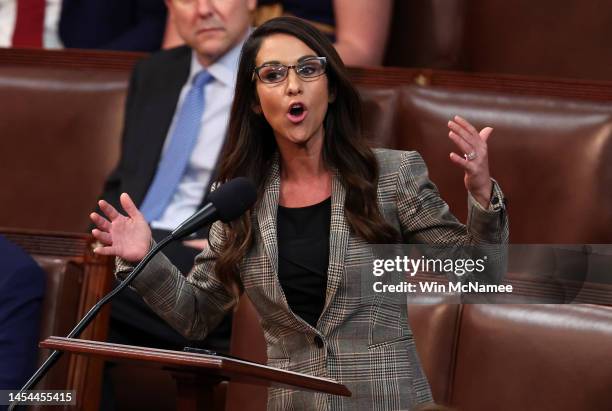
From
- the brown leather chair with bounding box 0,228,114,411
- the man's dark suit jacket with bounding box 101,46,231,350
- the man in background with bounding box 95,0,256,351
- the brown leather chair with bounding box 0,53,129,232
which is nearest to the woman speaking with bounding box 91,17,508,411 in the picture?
the brown leather chair with bounding box 0,228,114,411

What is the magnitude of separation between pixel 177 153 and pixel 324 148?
0.66 meters

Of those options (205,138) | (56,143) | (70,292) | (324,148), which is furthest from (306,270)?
(56,143)

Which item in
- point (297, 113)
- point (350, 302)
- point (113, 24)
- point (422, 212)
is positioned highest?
point (113, 24)

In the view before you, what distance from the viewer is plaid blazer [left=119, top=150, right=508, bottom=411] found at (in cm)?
112

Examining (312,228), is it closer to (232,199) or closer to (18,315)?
(232,199)

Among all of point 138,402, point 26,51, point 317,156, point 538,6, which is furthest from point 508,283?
point 26,51

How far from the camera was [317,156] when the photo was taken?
1.22 meters

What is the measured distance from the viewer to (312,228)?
118 cm

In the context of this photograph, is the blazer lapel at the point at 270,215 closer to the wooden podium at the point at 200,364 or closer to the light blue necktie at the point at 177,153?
the wooden podium at the point at 200,364

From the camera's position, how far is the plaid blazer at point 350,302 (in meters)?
1.12

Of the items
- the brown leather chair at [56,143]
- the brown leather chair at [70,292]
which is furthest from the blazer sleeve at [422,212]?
the brown leather chair at [56,143]

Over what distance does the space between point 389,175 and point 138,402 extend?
2.20 feet

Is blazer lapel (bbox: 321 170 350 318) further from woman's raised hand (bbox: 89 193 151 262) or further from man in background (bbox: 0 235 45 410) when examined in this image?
man in background (bbox: 0 235 45 410)

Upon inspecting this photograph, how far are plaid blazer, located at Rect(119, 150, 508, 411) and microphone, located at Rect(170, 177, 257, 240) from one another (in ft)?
0.47
